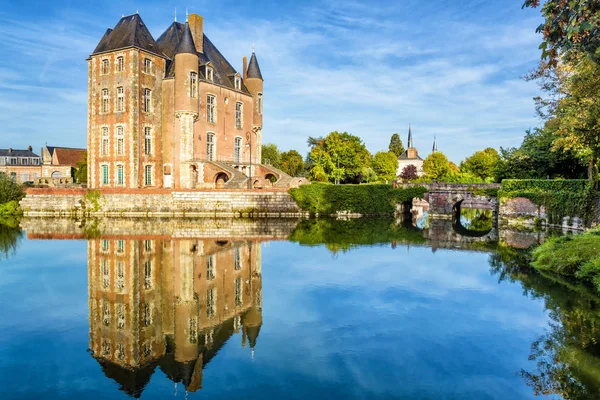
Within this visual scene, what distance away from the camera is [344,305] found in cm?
1038

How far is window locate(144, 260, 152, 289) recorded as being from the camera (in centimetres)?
1186

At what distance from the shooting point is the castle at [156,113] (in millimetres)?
35281

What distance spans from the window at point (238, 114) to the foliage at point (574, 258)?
30.2 metres

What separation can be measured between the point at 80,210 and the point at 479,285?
99.4 ft

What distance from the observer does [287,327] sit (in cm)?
887

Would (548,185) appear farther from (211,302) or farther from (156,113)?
(156,113)

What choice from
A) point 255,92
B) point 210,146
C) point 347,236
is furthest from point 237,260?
point 255,92

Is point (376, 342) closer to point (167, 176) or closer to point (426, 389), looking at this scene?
point (426, 389)

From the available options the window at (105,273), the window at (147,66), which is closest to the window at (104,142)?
the window at (147,66)

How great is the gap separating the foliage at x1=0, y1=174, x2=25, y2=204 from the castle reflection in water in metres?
23.4

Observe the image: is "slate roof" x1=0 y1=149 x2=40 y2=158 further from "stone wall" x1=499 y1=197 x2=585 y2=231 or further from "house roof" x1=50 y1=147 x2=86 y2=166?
"stone wall" x1=499 y1=197 x2=585 y2=231

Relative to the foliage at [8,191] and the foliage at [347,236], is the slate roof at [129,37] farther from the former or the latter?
the foliage at [347,236]

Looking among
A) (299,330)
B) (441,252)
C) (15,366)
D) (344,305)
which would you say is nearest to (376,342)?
(299,330)

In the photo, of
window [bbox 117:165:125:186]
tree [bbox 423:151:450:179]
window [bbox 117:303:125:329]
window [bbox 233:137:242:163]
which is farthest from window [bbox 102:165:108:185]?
tree [bbox 423:151:450:179]
